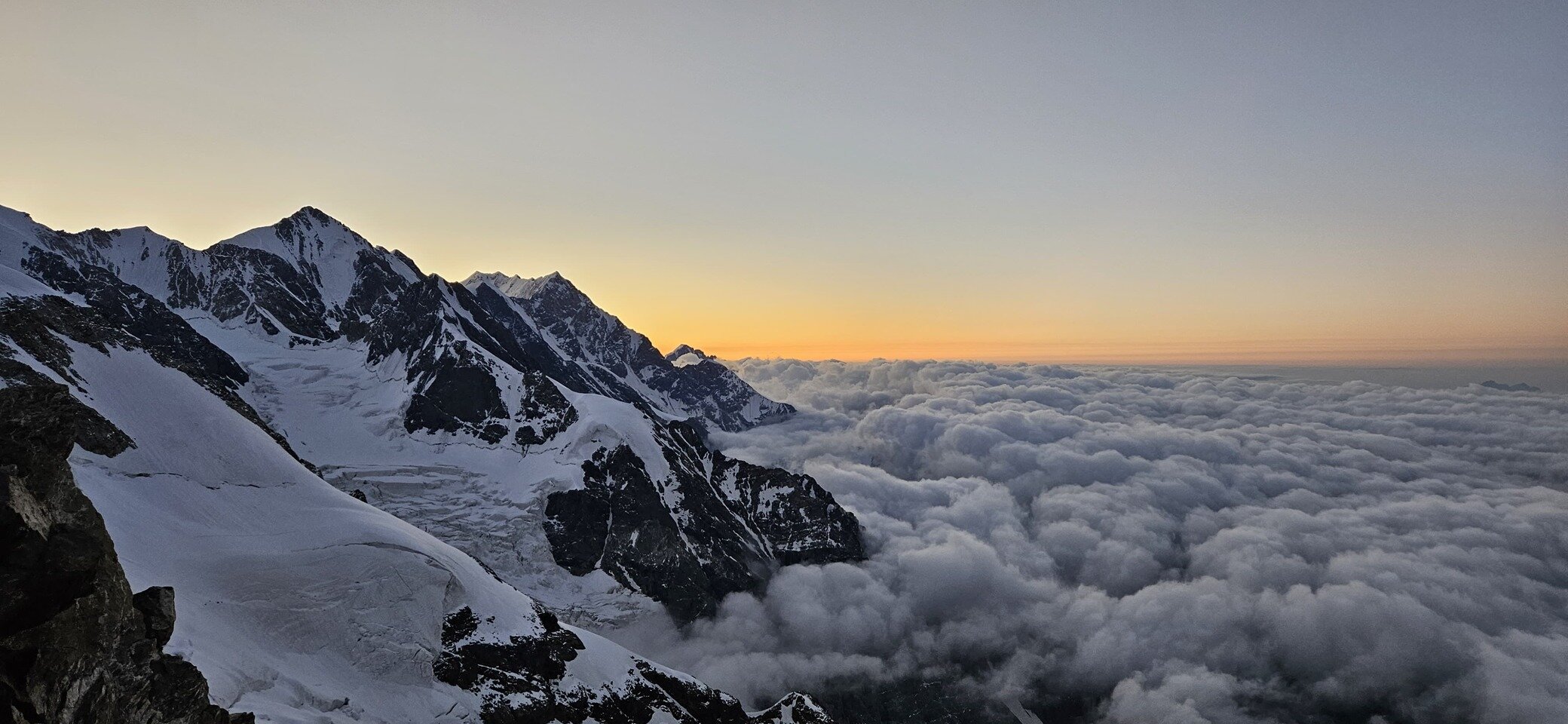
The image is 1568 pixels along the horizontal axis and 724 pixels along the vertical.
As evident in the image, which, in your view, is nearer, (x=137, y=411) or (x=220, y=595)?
(x=220, y=595)

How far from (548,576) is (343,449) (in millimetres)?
74060

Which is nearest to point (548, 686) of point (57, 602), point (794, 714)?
point (794, 714)

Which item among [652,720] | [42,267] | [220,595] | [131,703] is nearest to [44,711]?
[131,703]

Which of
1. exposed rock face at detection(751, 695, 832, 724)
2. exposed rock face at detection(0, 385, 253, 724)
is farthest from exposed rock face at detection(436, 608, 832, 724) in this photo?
exposed rock face at detection(0, 385, 253, 724)

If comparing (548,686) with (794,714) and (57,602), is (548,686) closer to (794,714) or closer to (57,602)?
(794,714)

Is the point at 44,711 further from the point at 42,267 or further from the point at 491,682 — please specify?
the point at 42,267

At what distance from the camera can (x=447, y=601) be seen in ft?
279

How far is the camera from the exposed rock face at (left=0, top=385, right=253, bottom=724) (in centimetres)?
2338

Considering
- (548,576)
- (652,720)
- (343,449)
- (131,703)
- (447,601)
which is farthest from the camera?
(343,449)

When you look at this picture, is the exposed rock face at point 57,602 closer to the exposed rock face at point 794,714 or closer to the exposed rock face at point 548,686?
the exposed rock face at point 548,686

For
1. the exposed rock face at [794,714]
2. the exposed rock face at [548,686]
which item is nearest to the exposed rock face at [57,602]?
the exposed rock face at [548,686]

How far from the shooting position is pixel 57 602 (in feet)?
81.3

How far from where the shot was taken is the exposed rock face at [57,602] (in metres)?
23.4

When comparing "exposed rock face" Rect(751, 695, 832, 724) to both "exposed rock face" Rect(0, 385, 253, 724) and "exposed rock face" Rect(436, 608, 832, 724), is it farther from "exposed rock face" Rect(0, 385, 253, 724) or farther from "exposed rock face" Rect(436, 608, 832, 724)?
"exposed rock face" Rect(0, 385, 253, 724)
